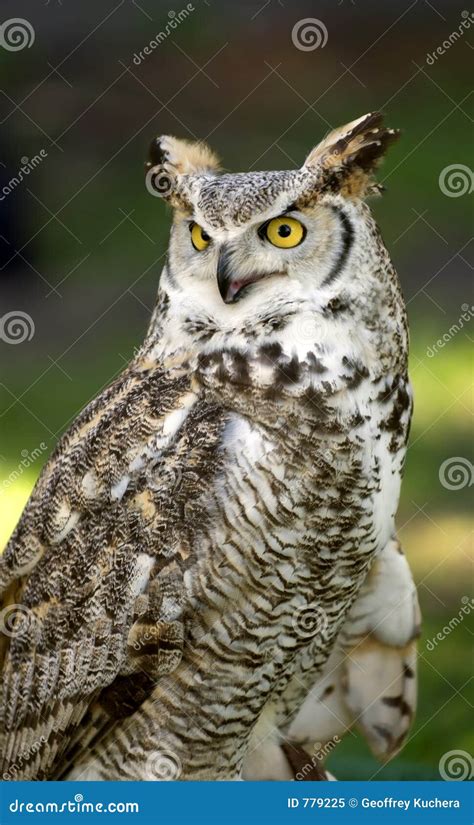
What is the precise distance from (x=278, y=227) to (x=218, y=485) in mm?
365

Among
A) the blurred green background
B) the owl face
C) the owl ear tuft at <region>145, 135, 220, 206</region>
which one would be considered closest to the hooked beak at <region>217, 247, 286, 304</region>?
the owl face

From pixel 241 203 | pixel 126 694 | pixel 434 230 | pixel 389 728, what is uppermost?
pixel 434 230

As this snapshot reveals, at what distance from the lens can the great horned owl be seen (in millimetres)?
1509

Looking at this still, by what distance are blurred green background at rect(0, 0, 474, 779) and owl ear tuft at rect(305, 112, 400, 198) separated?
0.63m

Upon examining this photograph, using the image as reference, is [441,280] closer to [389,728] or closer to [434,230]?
[434,230]

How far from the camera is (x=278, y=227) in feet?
4.85

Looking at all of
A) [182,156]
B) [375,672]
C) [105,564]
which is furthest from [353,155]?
[375,672]

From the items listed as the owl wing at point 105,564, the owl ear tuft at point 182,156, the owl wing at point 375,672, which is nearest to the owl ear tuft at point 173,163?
the owl ear tuft at point 182,156

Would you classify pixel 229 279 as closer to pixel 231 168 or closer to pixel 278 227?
pixel 278 227

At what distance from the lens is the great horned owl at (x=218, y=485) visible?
1.51m

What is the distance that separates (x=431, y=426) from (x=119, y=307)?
761mm

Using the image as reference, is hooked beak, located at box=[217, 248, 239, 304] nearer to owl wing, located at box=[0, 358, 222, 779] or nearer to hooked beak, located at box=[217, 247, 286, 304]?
hooked beak, located at box=[217, 247, 286, 304]

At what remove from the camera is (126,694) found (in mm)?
1620

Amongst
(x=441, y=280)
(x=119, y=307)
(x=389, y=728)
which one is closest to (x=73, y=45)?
(x=119, y=307)
